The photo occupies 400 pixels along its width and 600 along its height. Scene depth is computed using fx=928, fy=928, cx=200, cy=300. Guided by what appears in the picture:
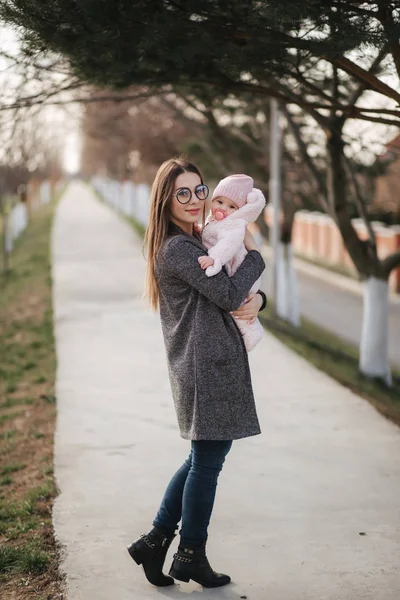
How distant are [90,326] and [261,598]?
8269 mm

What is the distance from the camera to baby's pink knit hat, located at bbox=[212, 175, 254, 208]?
370 cm

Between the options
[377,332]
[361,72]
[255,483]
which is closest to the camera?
[255,483]

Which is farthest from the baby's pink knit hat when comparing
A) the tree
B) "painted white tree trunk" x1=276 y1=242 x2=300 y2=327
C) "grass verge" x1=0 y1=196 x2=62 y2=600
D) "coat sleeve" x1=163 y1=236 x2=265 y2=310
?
"painted white tree trunk" x1=276 y1=242 x2=300 y2=327

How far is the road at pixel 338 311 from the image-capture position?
15.4 metres

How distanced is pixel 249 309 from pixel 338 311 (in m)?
14.6

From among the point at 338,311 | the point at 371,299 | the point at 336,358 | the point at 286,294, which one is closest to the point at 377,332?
the point at 371,299

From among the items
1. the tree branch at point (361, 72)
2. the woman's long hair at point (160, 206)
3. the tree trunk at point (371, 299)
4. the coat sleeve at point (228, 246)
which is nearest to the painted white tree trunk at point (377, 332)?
the tree trunk at point (371, 299)

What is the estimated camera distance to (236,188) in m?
3.70

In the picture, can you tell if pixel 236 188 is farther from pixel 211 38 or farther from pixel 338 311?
pixel 338 311

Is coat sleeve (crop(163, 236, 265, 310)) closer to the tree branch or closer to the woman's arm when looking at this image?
the woman's arm

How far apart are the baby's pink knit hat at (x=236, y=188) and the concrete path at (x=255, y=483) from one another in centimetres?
164

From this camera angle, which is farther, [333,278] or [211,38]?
[333,278]

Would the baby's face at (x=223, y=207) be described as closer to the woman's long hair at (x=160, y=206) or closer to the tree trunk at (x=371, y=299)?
the woman's long hair at (x=160, y=206)

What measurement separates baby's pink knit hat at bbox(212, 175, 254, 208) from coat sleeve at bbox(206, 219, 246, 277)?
0.31 ft
